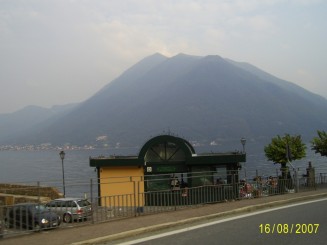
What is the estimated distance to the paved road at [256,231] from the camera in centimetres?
955

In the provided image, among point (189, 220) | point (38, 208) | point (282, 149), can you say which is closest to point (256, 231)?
point (189, 220)

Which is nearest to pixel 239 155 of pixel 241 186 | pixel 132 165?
pixel 132 165

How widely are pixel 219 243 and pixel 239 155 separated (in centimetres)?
2038

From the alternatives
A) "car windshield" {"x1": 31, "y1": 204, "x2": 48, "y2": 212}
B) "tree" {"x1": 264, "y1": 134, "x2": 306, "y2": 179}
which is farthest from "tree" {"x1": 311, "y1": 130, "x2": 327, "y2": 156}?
"car windshield" {"x1": 31, "y1": 204, "x2": 48, "y2": 212}

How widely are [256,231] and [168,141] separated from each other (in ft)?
66.6

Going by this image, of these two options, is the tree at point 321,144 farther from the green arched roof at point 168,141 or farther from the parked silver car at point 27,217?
the parked silver car at point 27,217

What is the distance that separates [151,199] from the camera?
15922mm

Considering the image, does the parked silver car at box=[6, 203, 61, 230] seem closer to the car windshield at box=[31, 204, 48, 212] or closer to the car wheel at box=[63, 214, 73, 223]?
the car windshield at box=[31, 204, 48, 212]

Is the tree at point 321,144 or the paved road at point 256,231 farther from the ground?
the tree at point 321,144
